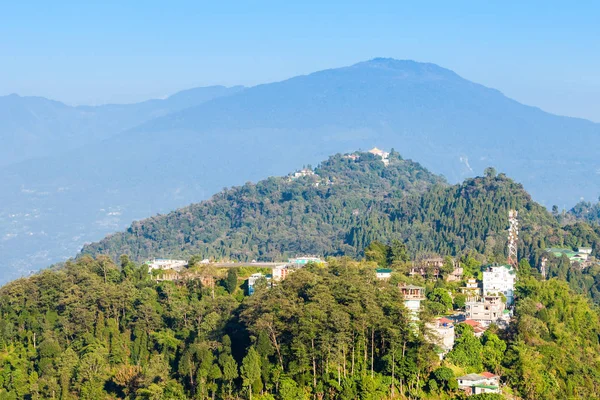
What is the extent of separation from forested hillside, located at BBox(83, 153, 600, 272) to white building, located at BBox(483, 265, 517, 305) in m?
13.9

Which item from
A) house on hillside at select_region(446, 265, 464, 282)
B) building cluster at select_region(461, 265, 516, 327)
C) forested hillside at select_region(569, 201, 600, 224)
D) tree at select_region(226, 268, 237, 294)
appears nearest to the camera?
building cluster at select_region(461, 265, 516, 327)

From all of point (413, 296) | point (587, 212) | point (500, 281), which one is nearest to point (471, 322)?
point (413, 296)

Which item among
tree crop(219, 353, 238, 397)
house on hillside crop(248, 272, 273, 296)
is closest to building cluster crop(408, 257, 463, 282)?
house on hillside crop(248, 272, 273, 296)

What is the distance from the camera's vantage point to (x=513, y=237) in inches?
3297

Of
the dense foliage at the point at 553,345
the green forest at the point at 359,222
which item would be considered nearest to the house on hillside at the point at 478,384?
the dense foliage at the point at 553,345

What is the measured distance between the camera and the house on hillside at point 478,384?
141 ft

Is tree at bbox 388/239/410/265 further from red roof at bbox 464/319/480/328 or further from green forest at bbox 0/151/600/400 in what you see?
red roof at bbox 464/319/480/328

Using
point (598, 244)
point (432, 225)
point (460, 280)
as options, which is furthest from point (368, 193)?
point (460, 280)

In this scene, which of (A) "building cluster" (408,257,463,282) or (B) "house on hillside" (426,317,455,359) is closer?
(B) "house on hillside" (426,317,455,359)

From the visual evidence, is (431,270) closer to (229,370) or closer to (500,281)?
(500,281)

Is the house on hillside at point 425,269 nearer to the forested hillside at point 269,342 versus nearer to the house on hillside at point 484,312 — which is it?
the forested hillside at point 269,342

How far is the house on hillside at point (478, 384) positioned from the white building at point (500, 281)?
43.2 feet

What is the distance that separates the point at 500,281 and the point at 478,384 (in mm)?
15054

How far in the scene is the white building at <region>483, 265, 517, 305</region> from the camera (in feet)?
187
